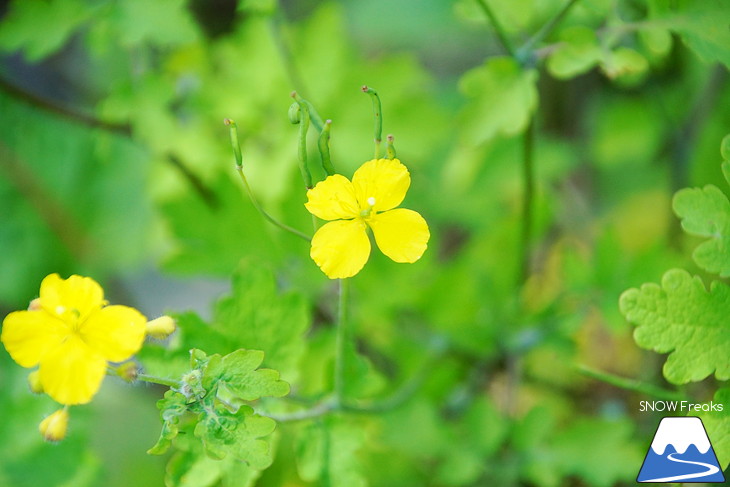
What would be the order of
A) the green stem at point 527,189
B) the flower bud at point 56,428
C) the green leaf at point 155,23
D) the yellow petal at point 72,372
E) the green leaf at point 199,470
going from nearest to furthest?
1. the yellow petal at point 72,372
2. the flower bud at point 56,428
3. the green leaf at point 199,470
4. the green leaf at point 155,23
5. the green stem at point 527,189

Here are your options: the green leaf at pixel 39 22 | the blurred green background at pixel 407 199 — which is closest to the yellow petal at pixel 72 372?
the blurred green background at pixel 407 199

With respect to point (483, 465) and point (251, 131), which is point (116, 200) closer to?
point (251, 131)

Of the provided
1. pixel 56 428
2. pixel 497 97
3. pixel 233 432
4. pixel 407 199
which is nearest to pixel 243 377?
pixel 233 432

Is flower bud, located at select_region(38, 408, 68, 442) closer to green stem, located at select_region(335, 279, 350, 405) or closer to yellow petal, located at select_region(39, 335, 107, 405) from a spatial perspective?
yellow petal, located at select_region(39, 335, 107, 405)

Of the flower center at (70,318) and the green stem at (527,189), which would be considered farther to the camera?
the green stem at (527,189)

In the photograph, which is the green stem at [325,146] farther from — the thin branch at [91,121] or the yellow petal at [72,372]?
the thin branch at [91,121]

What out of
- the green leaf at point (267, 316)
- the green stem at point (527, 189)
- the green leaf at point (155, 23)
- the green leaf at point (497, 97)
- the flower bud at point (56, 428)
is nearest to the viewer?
the flower bud at point (56, 428)
